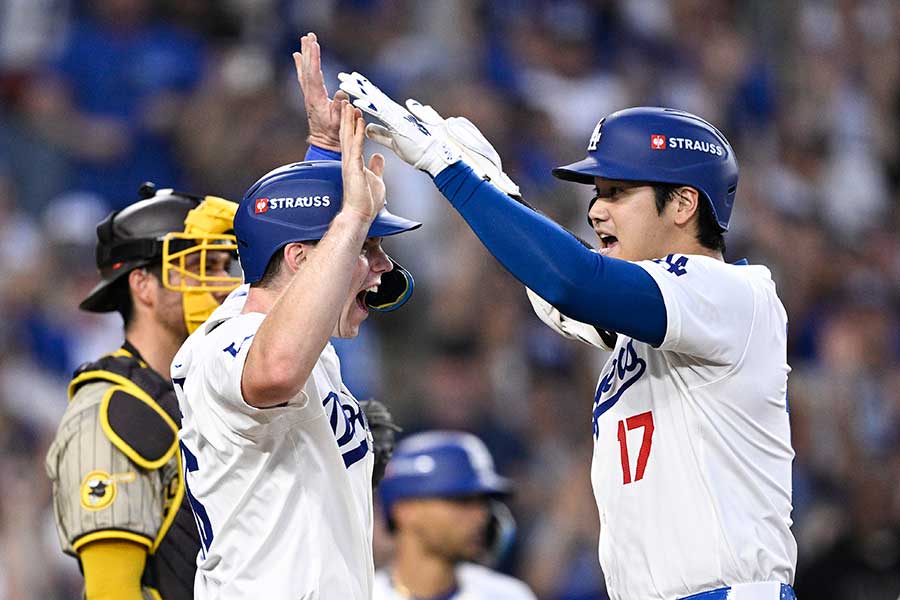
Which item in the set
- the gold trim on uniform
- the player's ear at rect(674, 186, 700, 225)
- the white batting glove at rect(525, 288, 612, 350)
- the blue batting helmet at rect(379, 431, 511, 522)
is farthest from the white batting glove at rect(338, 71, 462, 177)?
the blue batting helmet at rect(379, 431, 511, 522)

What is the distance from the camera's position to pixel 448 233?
8.78 meters

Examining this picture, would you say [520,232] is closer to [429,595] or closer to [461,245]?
[429,595]

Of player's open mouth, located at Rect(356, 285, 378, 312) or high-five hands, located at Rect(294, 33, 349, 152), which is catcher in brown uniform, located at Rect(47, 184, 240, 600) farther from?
player's open mouth, located at Rect(356, 285, 378, 312)

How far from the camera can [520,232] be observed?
3.50m

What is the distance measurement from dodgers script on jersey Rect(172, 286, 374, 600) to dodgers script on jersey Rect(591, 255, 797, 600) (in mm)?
663

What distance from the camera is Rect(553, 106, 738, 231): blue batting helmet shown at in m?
3.75

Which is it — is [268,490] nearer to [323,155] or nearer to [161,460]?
[161,460]

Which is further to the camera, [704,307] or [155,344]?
[155,344]

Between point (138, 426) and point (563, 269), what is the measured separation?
1.32 meters

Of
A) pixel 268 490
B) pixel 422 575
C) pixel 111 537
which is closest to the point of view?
pixel 268 490

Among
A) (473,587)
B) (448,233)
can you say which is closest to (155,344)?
(473,587)

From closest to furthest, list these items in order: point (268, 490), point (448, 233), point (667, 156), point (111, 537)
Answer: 1. point (268, 490)
2. point (667, 156)
3. point (111, 537)
4. point (448, 233)

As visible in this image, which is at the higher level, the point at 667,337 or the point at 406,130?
the point at 406,130

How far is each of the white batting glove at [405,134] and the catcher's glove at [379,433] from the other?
36.0 inches
